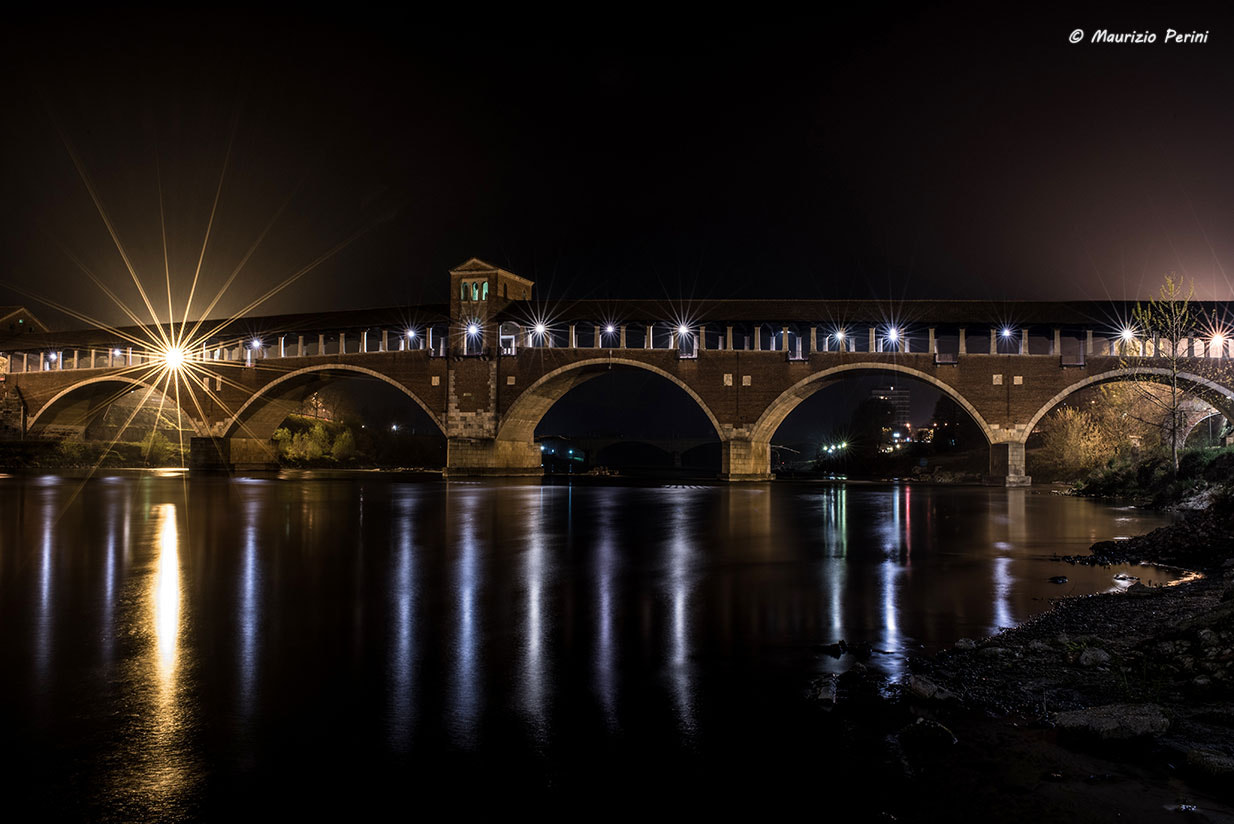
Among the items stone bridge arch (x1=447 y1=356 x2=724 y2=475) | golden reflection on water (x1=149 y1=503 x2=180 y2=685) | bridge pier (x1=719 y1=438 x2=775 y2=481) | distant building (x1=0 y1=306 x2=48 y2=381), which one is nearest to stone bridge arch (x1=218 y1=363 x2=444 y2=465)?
stone bridge arch (x1=447 y1=356 x2=724 y2=475)

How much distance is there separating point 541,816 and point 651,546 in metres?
10.3

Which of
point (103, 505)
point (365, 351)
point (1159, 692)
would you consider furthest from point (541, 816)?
point (365, 351)

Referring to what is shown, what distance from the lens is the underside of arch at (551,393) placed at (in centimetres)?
4734

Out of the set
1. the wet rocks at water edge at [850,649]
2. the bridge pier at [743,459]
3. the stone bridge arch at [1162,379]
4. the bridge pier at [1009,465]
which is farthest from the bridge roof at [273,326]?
the wet rocks at water edge at [850,649]

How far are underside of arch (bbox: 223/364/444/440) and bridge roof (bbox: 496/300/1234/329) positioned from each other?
1183 cm

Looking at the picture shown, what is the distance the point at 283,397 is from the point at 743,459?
35334mm

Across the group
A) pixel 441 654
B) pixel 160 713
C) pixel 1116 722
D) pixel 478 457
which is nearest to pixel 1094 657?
pixel 1116 722

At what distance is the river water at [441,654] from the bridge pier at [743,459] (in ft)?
103

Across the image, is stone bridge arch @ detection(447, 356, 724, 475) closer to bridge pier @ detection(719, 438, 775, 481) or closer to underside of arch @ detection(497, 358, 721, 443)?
underside of arch @ detection(497, 358, 721, 443)

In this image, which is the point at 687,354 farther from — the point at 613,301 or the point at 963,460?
the point at 963,460

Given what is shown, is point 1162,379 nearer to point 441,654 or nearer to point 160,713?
point 441,654

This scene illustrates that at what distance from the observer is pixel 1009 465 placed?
44250 millimetres

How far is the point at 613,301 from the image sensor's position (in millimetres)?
48781

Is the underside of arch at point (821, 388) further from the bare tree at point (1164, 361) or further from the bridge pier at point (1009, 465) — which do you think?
the bare tree at point (1164, 361)
